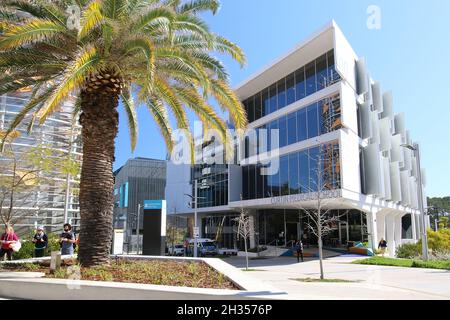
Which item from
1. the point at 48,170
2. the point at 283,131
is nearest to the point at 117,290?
the point at 48,170

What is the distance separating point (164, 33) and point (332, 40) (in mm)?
21365

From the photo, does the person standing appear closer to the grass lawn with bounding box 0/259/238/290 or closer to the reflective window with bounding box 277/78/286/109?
the grass lawn with bounding box 0/259/238/290

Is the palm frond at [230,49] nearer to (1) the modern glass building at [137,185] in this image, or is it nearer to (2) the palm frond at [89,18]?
(2) the palm frond at [89,18]

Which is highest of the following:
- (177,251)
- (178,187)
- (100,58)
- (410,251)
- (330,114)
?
(330,114)

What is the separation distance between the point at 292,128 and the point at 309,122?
1.97m

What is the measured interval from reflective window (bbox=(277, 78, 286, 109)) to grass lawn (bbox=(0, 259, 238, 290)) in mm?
25841

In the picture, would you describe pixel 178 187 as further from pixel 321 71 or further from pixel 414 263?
pixel 414 263

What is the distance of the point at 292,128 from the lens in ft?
106

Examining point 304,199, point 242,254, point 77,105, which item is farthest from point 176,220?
point 77,105

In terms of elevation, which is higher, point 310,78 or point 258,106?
point 310,78

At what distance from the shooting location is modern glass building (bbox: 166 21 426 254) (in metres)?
28.2

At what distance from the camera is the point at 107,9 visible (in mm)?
9359

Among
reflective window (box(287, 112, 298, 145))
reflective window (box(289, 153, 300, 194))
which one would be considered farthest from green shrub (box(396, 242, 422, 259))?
reflective window (box(287, 112, 298, 145))
